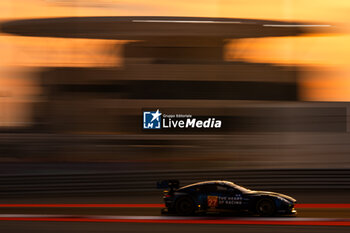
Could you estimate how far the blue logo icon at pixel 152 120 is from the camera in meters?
26.3

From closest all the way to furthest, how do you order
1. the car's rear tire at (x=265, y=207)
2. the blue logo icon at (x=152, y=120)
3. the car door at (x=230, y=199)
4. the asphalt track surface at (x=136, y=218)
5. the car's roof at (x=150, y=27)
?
the asphalt track surface at (x=136, y=218) < the car's rear tire at (x=265, y=207) < the car door at (x=230, y=199) < the blue logo icon at (x=152, y=120) < the car's roof at (x=150, y=27)

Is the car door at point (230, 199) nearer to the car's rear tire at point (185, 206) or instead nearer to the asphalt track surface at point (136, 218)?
the asphalt track surface at point (136, 218)

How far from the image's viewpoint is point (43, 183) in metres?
14.8

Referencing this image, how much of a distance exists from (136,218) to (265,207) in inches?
104

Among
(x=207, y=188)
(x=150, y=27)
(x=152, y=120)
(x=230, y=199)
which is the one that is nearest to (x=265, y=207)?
(x=230, y=199)

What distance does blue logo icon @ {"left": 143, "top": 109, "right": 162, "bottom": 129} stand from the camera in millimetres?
26341

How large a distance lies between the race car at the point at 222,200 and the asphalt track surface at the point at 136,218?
181 mm

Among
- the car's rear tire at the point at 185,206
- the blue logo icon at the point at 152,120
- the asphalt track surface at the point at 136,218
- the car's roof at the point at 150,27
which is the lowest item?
the asphalt track surface at the point at 136,218

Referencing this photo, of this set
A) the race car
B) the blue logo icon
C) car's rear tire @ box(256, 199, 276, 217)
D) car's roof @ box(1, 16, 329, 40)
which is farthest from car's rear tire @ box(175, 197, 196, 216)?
car's roof @ box(1, 16, 329, 40)

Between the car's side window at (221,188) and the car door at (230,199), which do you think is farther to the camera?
the car's side window at (221,188)

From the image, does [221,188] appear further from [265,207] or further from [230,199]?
[265,207]

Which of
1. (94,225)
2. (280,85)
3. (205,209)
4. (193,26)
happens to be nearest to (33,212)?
(94,225)

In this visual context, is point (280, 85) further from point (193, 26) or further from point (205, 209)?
point (205, 209)

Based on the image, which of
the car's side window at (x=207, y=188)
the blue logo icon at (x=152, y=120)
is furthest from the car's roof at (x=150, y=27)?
the car's side window at (x=207, y=188)
